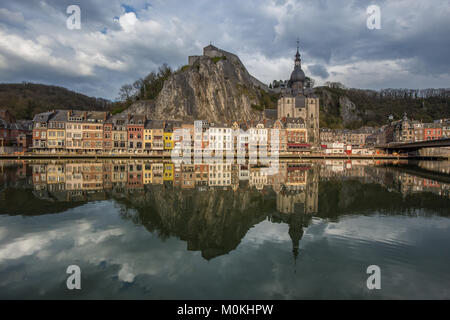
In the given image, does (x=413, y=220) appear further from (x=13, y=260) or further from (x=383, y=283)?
(x=13, y=260)

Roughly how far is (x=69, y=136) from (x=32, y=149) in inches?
384

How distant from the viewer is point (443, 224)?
1200 centimetres

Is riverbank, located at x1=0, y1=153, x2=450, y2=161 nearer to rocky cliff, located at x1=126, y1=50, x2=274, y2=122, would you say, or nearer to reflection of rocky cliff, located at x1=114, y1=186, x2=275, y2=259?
rocky cliff, located at x1=126, y1=50, x2=274, y2=122

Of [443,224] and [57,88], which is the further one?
[57,88]

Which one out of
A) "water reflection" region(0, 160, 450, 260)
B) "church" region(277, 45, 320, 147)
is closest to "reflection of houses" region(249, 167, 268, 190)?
"water reflection" region(0, 160, 450, 260)

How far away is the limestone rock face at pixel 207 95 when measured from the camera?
3337 inches

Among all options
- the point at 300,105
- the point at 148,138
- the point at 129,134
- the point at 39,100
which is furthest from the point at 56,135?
the point at 300,105

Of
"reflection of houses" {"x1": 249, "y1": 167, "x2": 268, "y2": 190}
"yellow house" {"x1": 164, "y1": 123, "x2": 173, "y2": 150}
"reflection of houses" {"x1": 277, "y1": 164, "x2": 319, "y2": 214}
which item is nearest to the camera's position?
"reflection of houses" {"x1": 277, "y1": 164, "x2": 319, "y2": 214}

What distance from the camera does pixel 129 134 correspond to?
66.7 metres

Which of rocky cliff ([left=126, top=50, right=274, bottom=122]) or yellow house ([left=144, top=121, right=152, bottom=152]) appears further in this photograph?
rocky cliff ([left=126, top=50, right=274, bottom=122])

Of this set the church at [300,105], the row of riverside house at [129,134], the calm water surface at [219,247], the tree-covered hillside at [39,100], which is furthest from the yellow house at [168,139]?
the calm water surface at [219,247]

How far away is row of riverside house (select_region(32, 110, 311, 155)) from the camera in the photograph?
2440 inches

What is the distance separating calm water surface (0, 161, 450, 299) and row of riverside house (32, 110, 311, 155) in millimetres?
51112
